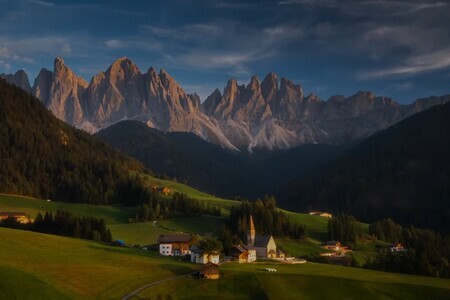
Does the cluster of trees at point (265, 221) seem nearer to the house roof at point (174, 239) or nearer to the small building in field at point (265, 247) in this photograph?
the small building in field at point (265, 247)

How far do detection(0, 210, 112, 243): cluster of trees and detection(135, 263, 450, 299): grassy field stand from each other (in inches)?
1670

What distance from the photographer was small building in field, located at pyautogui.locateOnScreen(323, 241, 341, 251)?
165825mm

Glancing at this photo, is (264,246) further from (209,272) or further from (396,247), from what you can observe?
(396,247)

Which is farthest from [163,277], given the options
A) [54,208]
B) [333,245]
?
[54,208]

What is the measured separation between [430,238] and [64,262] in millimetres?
116750

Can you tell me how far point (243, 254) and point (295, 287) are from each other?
3033 centimetres

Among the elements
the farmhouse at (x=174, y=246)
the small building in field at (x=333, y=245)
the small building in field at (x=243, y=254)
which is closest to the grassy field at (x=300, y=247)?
the small building in field at (x=333, y=245)

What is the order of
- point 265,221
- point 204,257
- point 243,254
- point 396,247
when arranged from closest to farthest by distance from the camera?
point 204,257, point 243,254, point 396,247, point 265,221

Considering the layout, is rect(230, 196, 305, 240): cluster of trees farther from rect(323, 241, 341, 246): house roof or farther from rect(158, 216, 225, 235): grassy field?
rect(323, 241, 341, 246): house roof

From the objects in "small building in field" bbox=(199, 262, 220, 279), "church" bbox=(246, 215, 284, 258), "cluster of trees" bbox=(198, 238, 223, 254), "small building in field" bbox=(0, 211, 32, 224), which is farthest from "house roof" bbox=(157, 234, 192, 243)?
"small building in field" bbox=(0, 211, 32, 224)

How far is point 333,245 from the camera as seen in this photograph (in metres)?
168

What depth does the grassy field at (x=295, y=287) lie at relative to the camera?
3415 inches

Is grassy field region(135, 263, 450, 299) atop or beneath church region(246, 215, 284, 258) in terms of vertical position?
beneath

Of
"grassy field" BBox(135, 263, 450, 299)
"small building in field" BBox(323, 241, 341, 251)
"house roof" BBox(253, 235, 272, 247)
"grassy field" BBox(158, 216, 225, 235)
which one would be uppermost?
"grassy field" BBox(158, 216, 225, 235)
